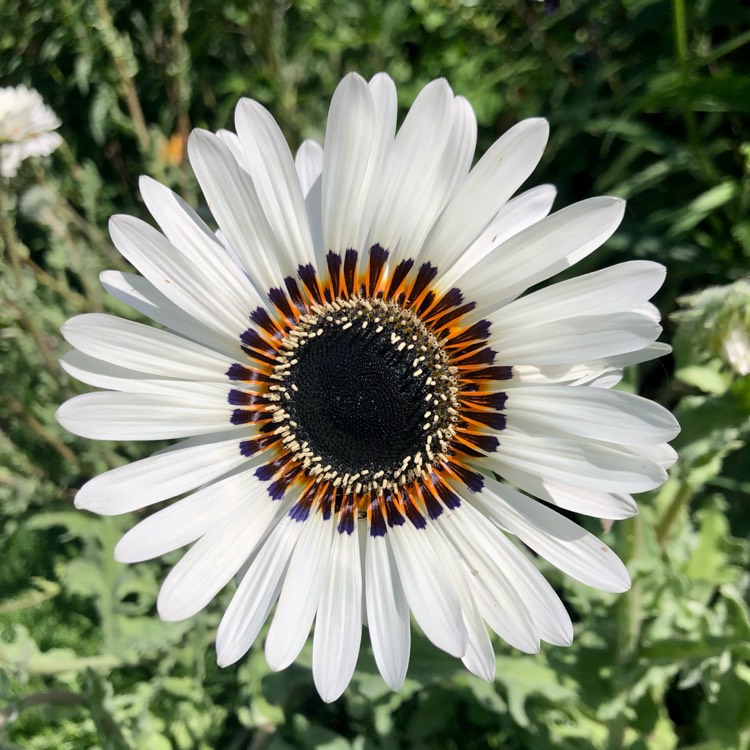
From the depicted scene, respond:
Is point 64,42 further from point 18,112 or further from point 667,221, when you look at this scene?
point 667,221

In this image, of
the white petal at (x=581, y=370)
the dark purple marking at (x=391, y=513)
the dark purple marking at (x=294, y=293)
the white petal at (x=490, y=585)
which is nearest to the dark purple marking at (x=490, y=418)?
the white petal at (x=581, y=370)

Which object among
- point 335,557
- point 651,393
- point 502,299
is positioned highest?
point 502,299

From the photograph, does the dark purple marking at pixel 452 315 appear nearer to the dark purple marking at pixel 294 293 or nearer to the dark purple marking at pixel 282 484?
the dark purple marking at pixel 294 293

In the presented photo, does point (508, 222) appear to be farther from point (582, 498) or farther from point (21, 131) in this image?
point (21, 131)

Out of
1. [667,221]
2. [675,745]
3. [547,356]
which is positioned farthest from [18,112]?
[675,745]

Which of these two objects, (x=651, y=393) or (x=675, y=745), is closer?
(x=675, y=745)

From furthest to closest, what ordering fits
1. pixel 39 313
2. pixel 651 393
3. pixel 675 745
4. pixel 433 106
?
pixel 651 393 < pixel 39 313 < pixel 675 745 < pixel 433 106

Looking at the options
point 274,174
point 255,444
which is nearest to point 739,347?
point 274,174
